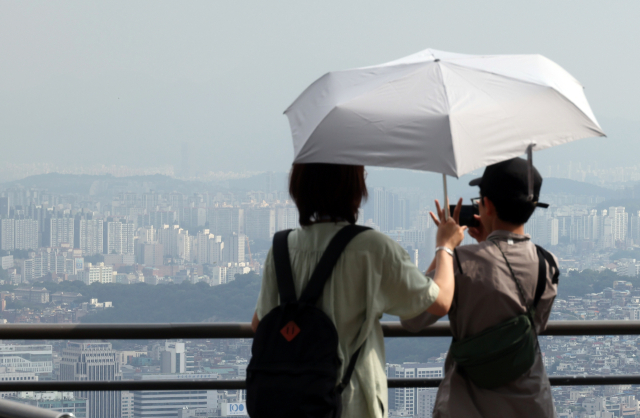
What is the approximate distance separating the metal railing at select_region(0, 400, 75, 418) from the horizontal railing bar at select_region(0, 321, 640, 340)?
4.10 ft

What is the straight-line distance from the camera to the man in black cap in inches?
76.3

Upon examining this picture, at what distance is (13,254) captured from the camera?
83.7 metres

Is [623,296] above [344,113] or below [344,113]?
below

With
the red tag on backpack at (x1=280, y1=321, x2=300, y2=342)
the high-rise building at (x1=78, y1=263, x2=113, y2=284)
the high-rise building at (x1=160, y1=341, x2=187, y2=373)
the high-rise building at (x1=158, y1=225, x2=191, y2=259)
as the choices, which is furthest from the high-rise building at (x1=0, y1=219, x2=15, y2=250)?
the red tag on backpack at (x1=280, y1=321, x2=300, y2=342)

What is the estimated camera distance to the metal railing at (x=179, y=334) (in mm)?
2455

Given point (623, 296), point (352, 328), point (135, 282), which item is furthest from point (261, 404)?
point (135, 282)

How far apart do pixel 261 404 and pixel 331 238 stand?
1.64 feet

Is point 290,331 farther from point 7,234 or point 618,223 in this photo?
point 7,234

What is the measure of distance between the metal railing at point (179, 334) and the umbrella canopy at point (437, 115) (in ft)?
2.90

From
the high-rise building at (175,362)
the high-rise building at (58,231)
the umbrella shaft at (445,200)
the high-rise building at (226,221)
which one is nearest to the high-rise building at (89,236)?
the high-rise building at (58,231)

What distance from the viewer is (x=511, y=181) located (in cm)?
198

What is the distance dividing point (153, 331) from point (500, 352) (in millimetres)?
1339

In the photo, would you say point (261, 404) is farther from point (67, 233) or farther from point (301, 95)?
point (67, 233)

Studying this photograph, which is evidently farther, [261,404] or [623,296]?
[623,296]
